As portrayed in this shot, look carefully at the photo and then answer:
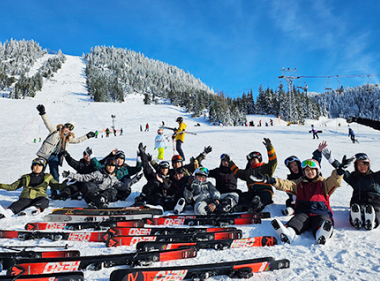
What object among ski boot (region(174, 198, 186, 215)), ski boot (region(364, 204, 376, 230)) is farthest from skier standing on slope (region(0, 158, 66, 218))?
ski boot (region(364, 204, 376, 230))

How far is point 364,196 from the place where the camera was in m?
3.79

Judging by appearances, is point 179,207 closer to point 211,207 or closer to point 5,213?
point 211,207

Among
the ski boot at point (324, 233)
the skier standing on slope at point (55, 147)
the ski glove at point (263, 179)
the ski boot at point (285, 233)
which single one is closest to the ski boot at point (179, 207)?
the ski glove at point (263, 179)

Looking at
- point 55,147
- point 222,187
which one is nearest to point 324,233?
point 222,187

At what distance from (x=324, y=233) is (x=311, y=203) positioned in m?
0.67

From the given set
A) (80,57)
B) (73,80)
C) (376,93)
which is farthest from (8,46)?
(376,93)

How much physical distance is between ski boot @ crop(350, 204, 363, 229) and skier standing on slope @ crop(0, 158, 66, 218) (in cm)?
537

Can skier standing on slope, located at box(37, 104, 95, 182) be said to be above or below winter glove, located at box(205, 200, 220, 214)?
above

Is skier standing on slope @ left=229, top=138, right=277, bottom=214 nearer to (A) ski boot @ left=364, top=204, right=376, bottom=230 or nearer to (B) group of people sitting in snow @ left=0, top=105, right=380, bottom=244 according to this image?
(B) group of people sitting in snow @ left=0, top=105, right=380, bottom=244

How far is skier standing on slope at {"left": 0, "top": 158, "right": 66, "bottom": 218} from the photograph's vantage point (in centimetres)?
417

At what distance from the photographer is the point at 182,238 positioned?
2.96 metres

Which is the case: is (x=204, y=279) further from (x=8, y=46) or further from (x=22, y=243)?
(x=8, y=46)

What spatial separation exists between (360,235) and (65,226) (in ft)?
14.3

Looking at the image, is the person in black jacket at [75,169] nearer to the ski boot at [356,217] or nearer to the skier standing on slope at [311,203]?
the skier standing on slope at [311,203]
